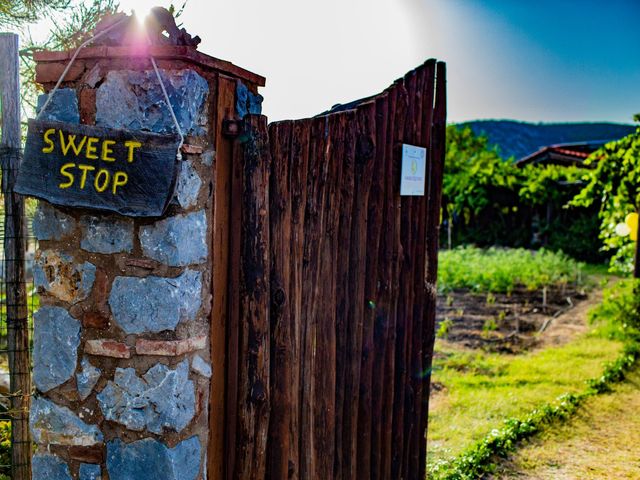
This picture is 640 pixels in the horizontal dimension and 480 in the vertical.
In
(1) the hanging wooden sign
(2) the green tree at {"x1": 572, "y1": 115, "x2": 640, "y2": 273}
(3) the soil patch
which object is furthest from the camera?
(3) the soil patch

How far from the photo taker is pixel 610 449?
184 inches

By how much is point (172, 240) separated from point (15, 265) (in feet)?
4.75

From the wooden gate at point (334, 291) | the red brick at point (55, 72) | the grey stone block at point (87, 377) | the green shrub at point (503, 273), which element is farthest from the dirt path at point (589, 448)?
the green shrub at point (503, 273)

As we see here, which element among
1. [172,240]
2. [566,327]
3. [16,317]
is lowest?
[566,327]

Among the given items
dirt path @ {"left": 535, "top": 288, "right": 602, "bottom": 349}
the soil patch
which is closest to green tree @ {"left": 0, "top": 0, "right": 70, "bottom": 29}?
the soil patch

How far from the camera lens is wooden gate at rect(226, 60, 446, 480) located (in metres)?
2.50

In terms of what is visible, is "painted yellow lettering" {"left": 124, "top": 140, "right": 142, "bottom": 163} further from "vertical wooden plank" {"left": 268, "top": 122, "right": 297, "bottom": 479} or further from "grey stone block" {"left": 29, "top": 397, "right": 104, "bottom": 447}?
"grey stone block" {"left": 29, "top": 397, "right": 104, "bottom": 447}

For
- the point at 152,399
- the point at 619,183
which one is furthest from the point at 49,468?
the point at 619,183

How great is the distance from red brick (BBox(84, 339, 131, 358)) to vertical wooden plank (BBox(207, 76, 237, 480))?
310 mm

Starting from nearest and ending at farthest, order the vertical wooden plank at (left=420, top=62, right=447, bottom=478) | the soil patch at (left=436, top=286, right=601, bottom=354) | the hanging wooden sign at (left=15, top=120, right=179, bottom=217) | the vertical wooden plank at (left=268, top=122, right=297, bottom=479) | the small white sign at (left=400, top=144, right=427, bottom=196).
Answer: the hanging wooden sign at (left=15, top=120, right=179, bottom=217)
the vertical wooden plank at (left=268, top=122, right=297, bottom=479)
the small white sign at (left=400, top=144, right=427, bottom=196)
the vertical wooden plank at (left=420, top=62, right=447, bottom=478)
the soil patch at (left=436, top=286, right=601, bottom=354)

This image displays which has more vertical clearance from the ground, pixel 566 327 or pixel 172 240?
pixel 172 240

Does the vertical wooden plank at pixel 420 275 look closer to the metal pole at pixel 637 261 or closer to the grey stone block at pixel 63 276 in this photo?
the grey stone block at pixel 63 276

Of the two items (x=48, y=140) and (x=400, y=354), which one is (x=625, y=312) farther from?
(x=48, y=140)

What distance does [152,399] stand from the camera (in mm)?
2281
